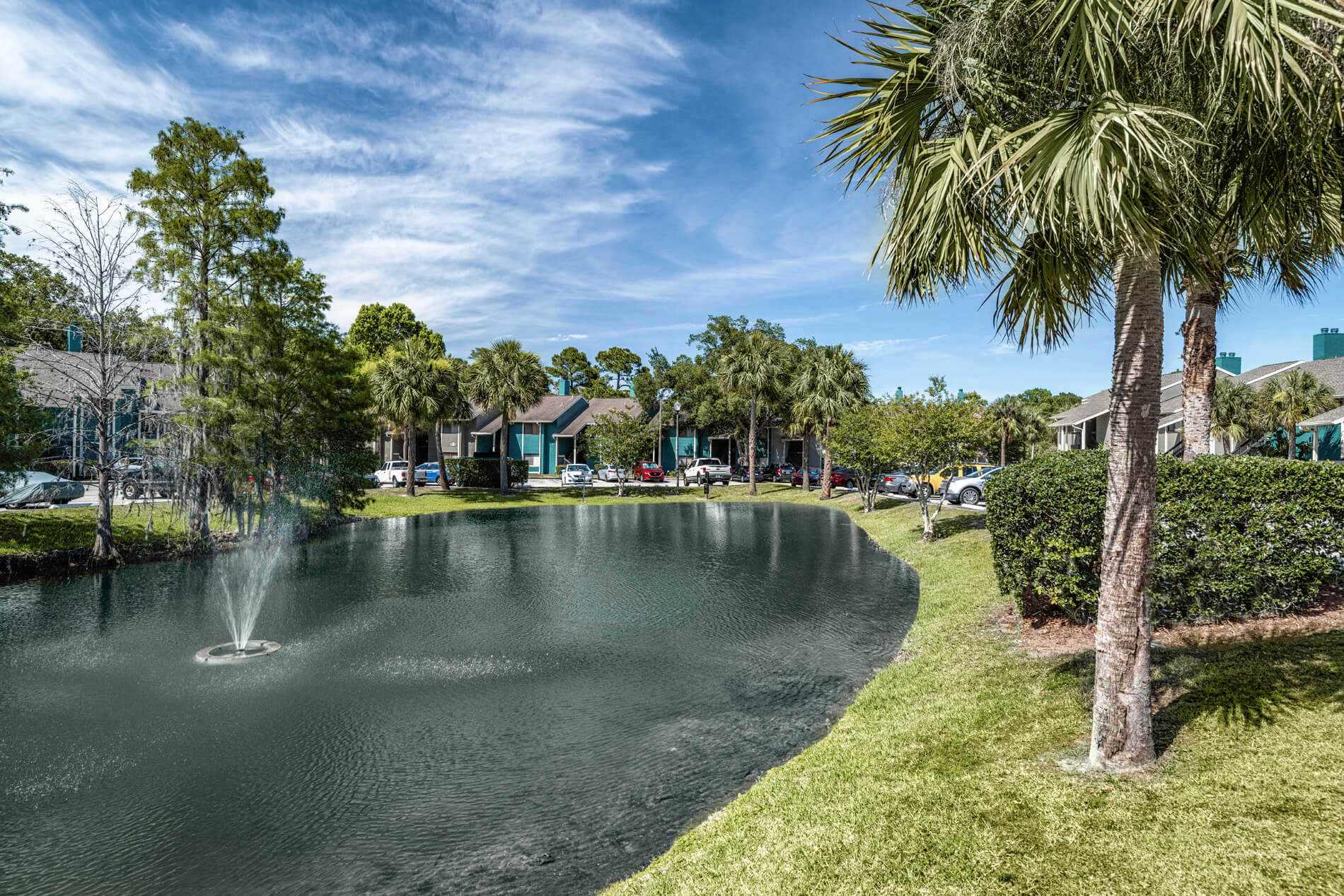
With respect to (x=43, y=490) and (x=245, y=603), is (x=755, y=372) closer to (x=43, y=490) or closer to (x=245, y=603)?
(x=245, y=603)

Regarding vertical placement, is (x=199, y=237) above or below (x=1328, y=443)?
above

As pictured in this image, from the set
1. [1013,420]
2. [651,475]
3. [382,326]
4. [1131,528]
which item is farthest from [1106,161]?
[382,326]

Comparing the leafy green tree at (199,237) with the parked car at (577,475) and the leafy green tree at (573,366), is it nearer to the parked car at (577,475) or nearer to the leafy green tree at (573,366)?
the parked car at (577,475)

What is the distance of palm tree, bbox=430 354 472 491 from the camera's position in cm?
4034

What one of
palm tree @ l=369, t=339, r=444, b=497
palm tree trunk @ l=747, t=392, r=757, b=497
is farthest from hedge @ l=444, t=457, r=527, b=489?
palm tree trunk @ l=747, t=392, r=757, b=497

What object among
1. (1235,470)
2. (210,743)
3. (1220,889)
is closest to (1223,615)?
(1235,470)

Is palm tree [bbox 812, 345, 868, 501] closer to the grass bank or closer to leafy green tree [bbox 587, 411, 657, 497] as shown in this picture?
leafy green tree [bbox 587, 411, 657, 497]

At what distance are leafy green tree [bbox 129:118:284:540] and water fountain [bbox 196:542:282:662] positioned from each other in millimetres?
2638

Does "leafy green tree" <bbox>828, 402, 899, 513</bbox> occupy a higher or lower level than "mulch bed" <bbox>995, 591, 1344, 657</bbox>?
Result: higher

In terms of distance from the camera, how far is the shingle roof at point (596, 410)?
190 feet

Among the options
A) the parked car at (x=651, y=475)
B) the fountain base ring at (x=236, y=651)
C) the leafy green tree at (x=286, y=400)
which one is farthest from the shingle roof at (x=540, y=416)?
the fountain base ring at (x=236, y=651)

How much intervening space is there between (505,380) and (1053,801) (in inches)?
1530

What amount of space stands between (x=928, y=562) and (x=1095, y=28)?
642 inches

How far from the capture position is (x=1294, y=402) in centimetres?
3167
